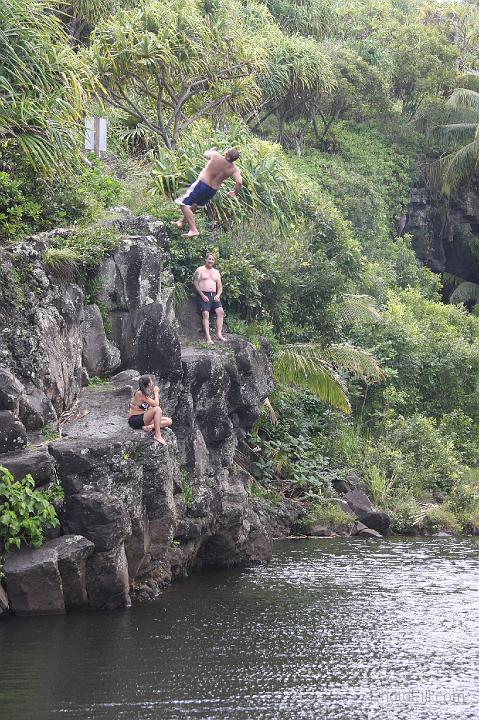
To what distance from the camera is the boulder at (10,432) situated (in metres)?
13.9

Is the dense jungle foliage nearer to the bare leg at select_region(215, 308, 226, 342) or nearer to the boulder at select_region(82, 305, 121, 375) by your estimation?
the boulder at select_region(82, 305, 121, 375)

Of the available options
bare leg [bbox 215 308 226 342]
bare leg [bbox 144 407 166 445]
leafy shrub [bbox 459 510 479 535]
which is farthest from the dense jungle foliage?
bare leg [bbox 144 407 166 445]

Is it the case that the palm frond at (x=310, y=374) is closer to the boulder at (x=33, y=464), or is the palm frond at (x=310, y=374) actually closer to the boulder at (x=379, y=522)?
the boulder at (x=379, y=522)

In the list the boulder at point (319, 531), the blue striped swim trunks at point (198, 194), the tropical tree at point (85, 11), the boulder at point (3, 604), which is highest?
the tropical tree at point (85, 11)

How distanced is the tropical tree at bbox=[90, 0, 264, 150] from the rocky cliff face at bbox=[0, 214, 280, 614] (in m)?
6.61

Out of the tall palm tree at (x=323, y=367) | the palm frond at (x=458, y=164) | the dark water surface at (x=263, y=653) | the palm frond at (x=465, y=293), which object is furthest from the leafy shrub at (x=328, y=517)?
the palm frond at (x=458, y=164)

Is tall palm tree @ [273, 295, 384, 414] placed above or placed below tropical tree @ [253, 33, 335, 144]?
below

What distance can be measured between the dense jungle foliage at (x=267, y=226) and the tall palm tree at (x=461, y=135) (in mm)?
3813

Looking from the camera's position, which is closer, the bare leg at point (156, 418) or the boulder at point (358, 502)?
the bare leg at point (156, 418)

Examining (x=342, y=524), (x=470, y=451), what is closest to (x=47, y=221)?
(x=342, y=524)

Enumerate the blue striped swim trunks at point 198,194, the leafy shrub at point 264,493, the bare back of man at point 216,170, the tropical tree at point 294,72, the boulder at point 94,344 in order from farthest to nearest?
1. the tropical tree at point 294,72
2. the leafy shrub at point 264,493
3. the boulder at point 94,344
4. the blue striped swim trunks at point 198,194
5. the bare back of man at point 216,170

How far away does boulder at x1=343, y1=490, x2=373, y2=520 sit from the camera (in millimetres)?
23188

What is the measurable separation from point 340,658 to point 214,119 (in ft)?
65.2

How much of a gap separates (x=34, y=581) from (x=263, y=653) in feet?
10.4
